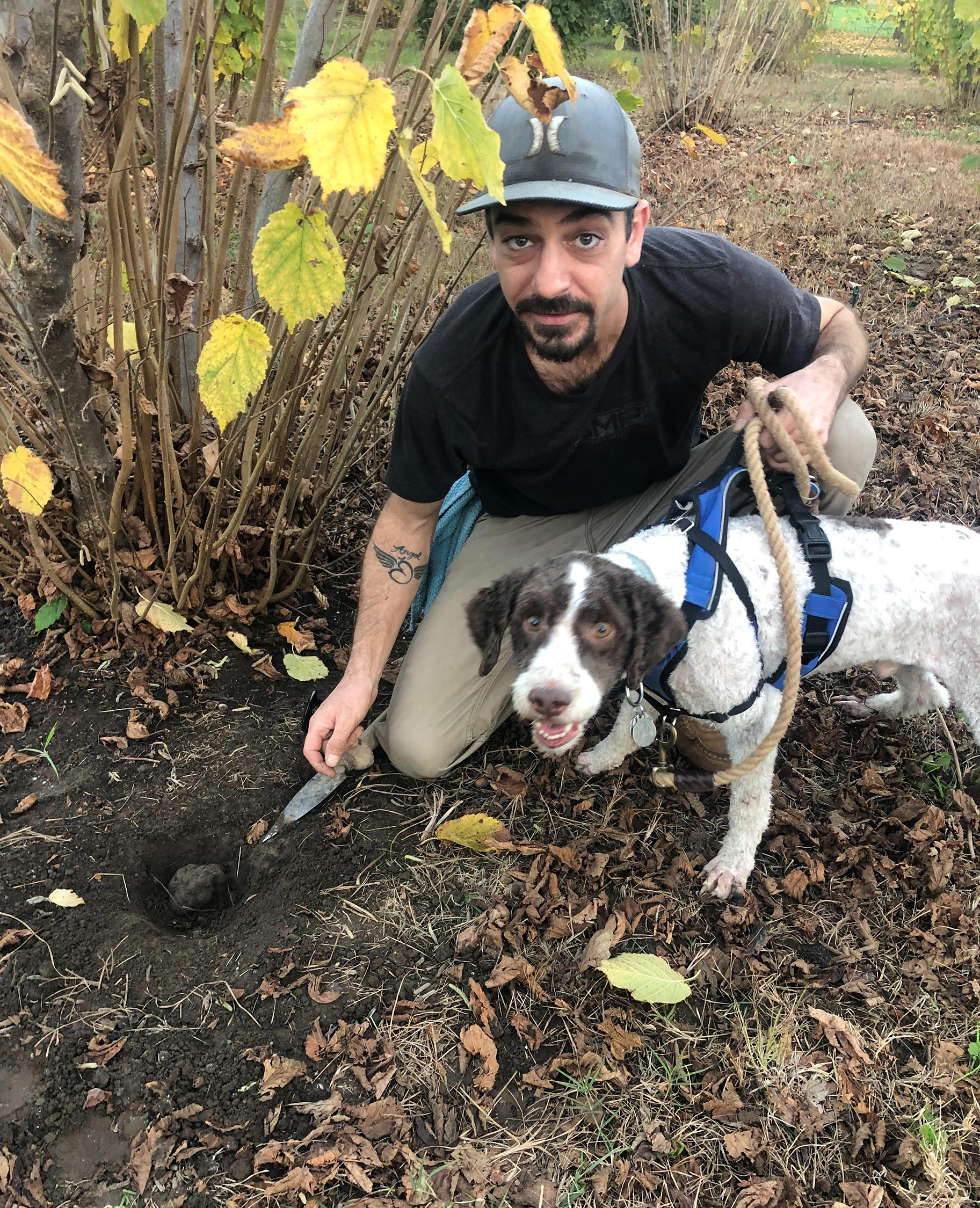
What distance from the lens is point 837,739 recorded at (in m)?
3.28

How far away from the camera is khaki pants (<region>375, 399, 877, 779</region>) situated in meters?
3.09

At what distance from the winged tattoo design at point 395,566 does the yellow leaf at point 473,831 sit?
0.92 metres

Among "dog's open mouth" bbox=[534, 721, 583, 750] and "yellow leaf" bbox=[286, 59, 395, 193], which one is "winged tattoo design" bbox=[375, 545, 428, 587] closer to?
"dog's open mouth" bbox=[534, 721, 583, 750]

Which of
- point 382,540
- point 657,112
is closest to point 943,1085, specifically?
point 382,540

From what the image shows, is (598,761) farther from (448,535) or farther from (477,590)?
(448,535)

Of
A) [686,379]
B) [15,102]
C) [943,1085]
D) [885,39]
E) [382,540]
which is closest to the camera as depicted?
[15,102]

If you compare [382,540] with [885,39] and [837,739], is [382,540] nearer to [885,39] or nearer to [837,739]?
[837,739]

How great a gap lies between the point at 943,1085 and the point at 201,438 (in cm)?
324

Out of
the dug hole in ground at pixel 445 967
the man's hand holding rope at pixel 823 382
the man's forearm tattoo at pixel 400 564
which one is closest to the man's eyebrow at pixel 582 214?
the man's hand holding rope at pixel 823 382

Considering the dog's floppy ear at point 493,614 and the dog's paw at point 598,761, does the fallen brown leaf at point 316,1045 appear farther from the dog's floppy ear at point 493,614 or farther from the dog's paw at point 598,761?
the dog's paw at point 598,761

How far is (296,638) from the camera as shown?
3.51 metres

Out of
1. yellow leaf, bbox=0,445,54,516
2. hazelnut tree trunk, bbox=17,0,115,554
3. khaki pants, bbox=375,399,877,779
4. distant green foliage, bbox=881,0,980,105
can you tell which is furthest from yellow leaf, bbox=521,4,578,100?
distant green foliage, bbox=881,0,980,105

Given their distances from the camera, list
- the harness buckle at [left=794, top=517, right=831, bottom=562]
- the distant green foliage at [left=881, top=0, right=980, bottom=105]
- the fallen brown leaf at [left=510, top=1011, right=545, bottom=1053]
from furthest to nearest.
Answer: the distant green foliage at [left=881, top=0, right=980, bottom=105] → the harness buckle at [left=794, top=517, right=831, bottom=562] → the fallen brown leaf at [left=510, top=1011, right=545, bottom=1053]

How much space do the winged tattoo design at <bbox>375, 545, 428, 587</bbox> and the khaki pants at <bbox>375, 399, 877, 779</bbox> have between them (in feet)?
0.87
